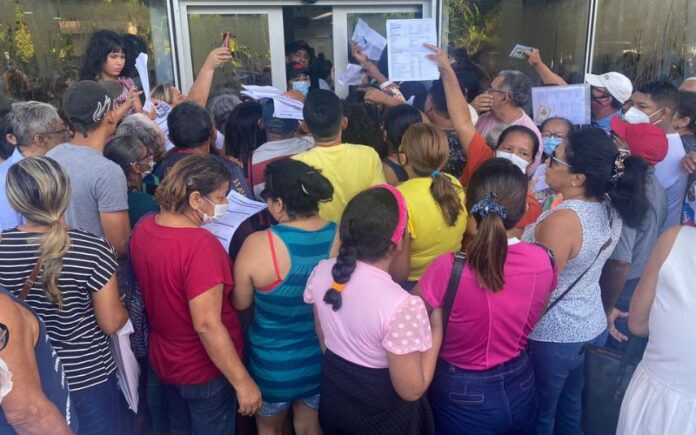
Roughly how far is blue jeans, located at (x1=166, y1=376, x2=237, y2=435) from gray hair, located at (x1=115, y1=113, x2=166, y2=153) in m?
1.55

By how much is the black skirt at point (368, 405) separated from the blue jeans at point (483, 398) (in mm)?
109

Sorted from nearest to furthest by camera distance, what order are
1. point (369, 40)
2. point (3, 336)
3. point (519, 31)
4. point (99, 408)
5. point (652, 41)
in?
1. point (3, 336)
2. point (99, 408)
3. point (369, 40)
4. point (652, 41)
5. point (519, 31)

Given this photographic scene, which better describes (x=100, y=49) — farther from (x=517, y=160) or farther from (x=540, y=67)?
(x=540, y=67)

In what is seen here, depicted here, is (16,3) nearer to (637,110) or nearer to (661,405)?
(637,110)

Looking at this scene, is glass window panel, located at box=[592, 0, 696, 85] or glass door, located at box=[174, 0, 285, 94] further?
glass window panel, located at box=[592, 0, 696, 85]

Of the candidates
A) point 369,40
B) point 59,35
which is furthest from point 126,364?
point 59,35

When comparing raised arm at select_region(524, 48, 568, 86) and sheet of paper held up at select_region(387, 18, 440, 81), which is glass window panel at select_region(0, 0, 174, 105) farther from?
raised arm at select_region(524, 48, 568, 86)

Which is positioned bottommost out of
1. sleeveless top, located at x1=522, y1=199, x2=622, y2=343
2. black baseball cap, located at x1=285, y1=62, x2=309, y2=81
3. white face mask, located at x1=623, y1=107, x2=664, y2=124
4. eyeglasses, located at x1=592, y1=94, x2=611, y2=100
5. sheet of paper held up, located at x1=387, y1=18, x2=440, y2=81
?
sleeveless top, located at x1=522, y1=199, x2=622, y2=343

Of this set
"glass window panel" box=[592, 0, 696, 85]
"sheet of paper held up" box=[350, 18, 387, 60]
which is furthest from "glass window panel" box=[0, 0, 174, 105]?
"glass window panel" box=[592, 0, 696, 85]

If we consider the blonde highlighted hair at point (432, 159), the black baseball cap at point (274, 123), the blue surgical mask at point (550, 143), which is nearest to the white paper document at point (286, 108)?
the black baseball cap at point (274, 123)

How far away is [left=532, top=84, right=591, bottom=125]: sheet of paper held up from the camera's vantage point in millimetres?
4059

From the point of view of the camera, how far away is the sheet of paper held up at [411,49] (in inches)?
148

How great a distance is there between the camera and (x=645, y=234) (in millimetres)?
2883

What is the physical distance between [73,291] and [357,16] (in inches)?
181
